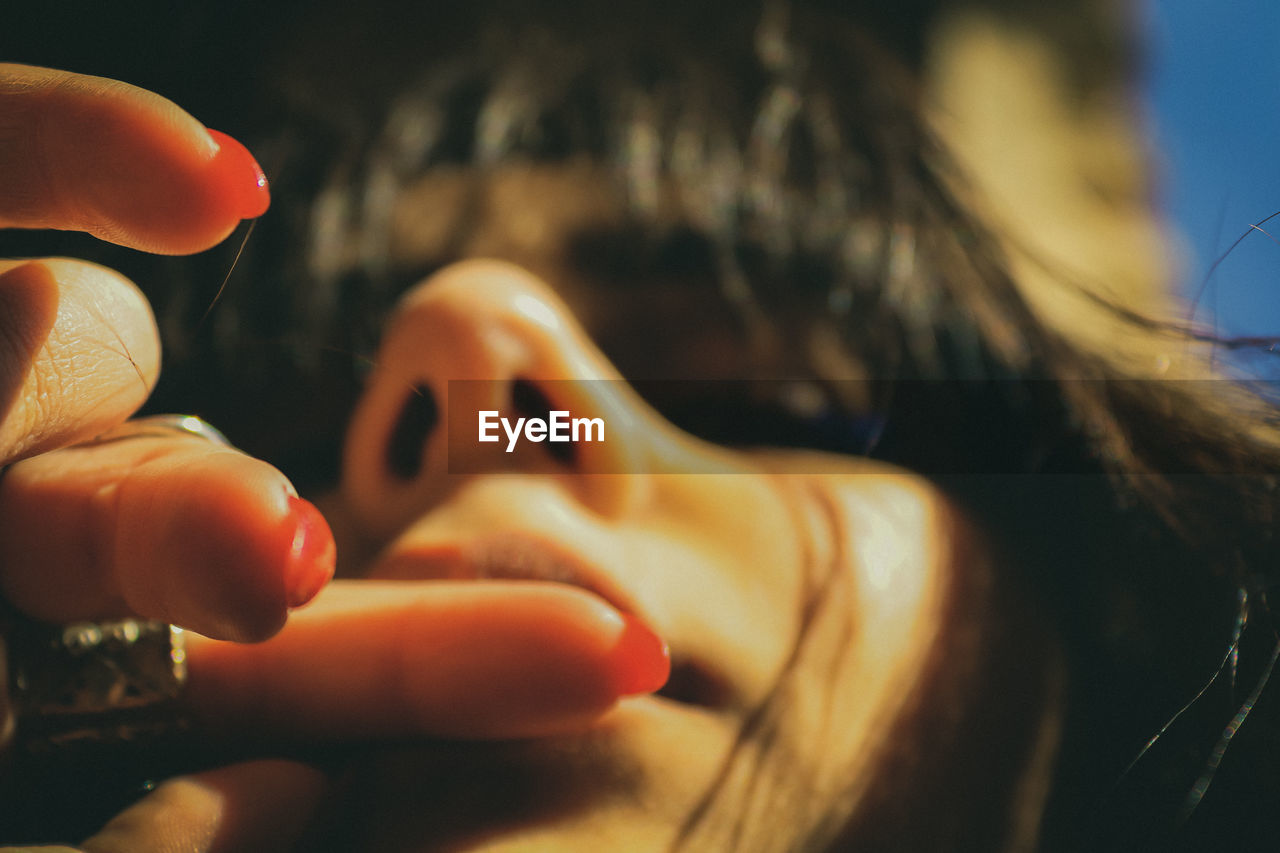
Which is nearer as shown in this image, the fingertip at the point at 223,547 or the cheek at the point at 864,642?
the fingertip at the point at 223,547

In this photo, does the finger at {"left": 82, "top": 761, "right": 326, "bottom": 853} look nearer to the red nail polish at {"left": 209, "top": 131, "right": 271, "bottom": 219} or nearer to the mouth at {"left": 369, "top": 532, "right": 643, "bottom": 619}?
the mouth at {"left": 369, "top": 532, "right": 643, "bottom": 619}

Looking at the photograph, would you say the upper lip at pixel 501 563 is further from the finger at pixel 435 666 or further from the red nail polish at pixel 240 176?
the red nail polish at pixel 240 176

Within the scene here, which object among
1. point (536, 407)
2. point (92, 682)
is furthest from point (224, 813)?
point (536, 407)

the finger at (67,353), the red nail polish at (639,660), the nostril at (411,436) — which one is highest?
the finger at (67,353)

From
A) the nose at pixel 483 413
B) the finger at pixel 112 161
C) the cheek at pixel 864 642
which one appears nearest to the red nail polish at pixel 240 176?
the finger at pixel 112 161

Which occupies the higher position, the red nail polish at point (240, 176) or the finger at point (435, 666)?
the red nail polish at point (240, 176)

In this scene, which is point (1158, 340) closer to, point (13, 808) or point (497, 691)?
point (497, 691)

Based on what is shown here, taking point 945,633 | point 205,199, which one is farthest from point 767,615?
point 205,199
